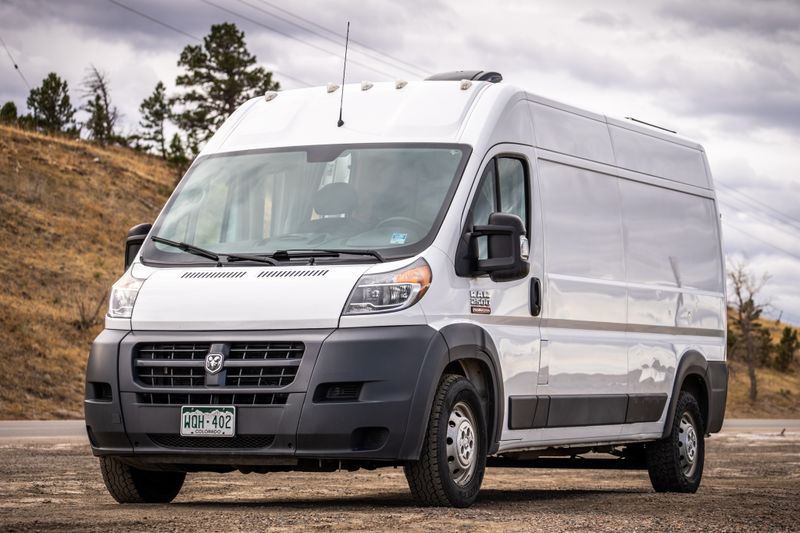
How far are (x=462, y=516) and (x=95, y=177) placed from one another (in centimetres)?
6547

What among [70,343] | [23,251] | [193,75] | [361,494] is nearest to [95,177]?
[193,75]

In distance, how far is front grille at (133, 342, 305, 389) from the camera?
8602 mm

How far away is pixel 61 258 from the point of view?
182 ft

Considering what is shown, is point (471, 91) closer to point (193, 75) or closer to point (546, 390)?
point (546, 390)

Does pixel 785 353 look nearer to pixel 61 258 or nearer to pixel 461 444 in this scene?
pixel 61 258

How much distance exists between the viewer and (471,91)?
1013 cm

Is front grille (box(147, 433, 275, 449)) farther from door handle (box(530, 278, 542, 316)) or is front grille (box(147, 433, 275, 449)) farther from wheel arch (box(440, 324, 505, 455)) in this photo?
door handle (box(530, 278, 542, 316))

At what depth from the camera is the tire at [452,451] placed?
8812 mm

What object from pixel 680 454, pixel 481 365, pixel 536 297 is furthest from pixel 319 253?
pixel 680 454

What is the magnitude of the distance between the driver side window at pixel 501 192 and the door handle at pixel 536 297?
409 millimetres

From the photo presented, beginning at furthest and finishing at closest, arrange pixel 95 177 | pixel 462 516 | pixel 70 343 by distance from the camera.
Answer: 1. pixel 95 177
2. pixel 70 343
3. pixel 462 516

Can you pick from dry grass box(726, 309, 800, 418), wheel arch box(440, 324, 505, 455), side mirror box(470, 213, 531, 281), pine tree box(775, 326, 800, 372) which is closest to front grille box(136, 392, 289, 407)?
wheel arch box(440, 324, 505, 455)

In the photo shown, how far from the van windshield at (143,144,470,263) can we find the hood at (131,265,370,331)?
279 millimetres

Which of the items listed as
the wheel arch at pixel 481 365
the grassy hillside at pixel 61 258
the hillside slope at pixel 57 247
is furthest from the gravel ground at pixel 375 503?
the hillside slope at pixel 57 247
